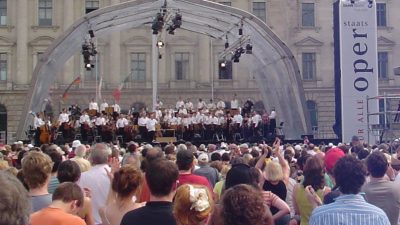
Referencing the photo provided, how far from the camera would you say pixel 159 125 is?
29.9 metres

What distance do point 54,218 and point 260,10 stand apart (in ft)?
165

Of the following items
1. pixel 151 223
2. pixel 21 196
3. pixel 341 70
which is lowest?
pixel 151 223

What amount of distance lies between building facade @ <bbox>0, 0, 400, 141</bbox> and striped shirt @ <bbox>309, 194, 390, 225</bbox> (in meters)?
46.5

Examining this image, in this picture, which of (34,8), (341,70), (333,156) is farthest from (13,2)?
(333,156)

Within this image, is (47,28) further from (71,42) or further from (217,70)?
(71,42)

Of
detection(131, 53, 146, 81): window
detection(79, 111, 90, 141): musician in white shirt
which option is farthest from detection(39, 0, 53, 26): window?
detection(79, 111, 90, 141): musician in white shirt

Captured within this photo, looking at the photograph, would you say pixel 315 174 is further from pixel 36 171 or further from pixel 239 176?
pixel 36 171

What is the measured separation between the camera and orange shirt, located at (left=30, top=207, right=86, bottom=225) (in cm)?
466

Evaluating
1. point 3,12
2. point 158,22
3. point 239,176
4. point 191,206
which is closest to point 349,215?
point 191,206

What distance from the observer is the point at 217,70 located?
5306 cm

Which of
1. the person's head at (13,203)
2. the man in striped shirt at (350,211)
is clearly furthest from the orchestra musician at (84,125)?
the person's head at (13,203)

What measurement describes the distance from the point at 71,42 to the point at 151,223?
23282 millimetres

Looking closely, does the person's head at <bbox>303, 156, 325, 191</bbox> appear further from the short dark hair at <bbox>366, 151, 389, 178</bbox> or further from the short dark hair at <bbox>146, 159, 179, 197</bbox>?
the short dark hair at <bbox>146, 159, 179, 197</bbox>

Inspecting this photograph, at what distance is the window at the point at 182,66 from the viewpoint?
2085 inches
